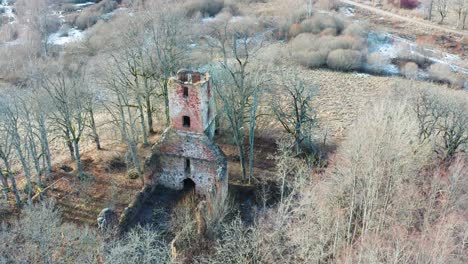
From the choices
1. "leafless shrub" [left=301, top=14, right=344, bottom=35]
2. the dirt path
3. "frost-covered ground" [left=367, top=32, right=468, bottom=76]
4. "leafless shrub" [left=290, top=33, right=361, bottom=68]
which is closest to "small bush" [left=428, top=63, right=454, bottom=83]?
"frost-covered ground" [left=367, top=32, right=468, bottom=76]

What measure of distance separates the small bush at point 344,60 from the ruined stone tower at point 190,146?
22.6m

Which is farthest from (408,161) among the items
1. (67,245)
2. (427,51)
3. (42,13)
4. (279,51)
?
(42,13)

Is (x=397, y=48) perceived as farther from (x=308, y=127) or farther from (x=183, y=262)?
(x=183, y=262)

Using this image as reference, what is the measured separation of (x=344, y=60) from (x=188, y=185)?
2437 cm

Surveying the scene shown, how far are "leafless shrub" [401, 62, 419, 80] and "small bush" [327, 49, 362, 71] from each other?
4.18 metres

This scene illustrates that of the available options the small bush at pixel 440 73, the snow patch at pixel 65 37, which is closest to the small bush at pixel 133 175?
the snow patch at pixel 65 37

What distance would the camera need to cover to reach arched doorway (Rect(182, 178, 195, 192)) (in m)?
26.5

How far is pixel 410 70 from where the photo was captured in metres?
43.8

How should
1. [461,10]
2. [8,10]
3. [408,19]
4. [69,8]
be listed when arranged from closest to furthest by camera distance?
1. [461,10]
2. [8,10]
3. [69,8]
4. [408,19]

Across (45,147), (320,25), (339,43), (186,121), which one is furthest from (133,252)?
(320,25)

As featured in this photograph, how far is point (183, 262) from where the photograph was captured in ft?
68.3

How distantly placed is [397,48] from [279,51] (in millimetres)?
14588

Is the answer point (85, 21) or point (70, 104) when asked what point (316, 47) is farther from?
point (70, 104)

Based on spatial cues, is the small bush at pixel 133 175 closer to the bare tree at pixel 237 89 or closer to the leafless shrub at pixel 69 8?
the bare tree at pixel 237 89
